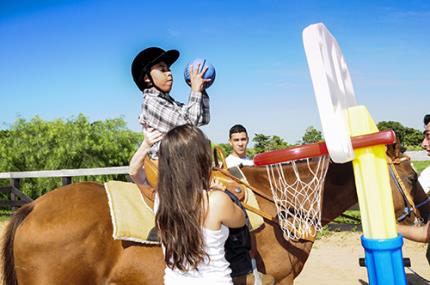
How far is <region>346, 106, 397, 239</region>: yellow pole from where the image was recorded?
1.20m

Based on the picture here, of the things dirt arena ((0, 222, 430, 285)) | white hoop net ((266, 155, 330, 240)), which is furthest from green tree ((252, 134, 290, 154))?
white hoop net ((266, 155, 330, 240))

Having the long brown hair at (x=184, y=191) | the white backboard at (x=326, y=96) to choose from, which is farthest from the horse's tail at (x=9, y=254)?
the white backboard at (x=326, y=96)

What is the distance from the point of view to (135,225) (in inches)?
113

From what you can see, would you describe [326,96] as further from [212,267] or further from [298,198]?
[298,198]

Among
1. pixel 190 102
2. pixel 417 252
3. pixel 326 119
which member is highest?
pixel 190 102

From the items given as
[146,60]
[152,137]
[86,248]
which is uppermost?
[146,60]

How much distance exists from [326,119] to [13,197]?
41.0 ft

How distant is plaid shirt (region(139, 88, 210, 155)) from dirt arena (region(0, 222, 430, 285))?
3.43 metres

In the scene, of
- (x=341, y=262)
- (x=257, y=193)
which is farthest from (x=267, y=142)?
(x=257, y=193)

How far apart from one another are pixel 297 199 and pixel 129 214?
4.10 ft

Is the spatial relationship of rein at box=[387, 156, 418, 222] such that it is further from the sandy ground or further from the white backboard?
the sandy ground

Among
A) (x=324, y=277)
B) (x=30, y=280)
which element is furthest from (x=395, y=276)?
(x=324, y=277)

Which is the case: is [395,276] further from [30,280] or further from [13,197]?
[13,197]

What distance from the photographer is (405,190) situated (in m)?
2.97
